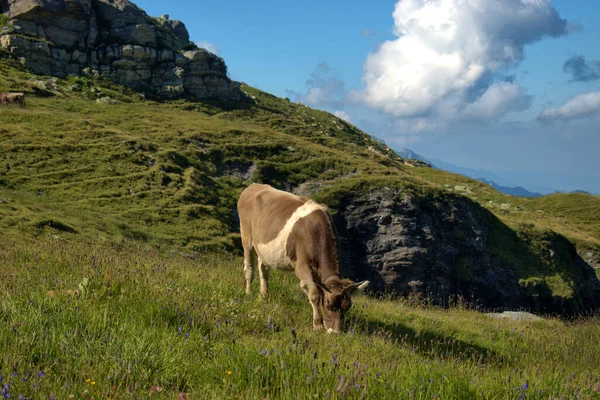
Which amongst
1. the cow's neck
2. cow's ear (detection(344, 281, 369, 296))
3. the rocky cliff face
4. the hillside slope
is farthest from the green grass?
the rocky cliff face

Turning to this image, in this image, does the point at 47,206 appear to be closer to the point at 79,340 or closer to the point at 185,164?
the point at 185,164

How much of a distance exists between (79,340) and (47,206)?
2343 cm

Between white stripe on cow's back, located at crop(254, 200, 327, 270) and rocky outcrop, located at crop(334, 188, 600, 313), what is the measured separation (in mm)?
25759

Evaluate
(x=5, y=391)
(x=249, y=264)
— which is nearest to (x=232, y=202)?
(x=249, y=264)

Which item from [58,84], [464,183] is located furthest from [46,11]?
[464,183]

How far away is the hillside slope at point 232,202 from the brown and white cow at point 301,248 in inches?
491

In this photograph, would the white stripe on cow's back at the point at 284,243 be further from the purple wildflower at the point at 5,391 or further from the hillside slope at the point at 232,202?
the hillside slope at the point at 232,202

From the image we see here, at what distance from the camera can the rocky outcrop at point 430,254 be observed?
121 ft

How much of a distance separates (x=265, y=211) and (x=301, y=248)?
212 centimetres

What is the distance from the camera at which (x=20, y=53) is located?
224ft

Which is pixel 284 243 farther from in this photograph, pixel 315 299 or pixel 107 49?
pixel 107 49

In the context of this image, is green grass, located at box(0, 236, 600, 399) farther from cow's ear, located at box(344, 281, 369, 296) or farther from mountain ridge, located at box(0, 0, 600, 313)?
mountain ridge, located at box(0, 0, 600, 313)

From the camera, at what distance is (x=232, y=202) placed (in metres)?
36.6

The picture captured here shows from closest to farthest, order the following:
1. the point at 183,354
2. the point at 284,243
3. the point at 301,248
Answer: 1. the point at 183,354
2. the point at 301,248
3. the point at 284,243
